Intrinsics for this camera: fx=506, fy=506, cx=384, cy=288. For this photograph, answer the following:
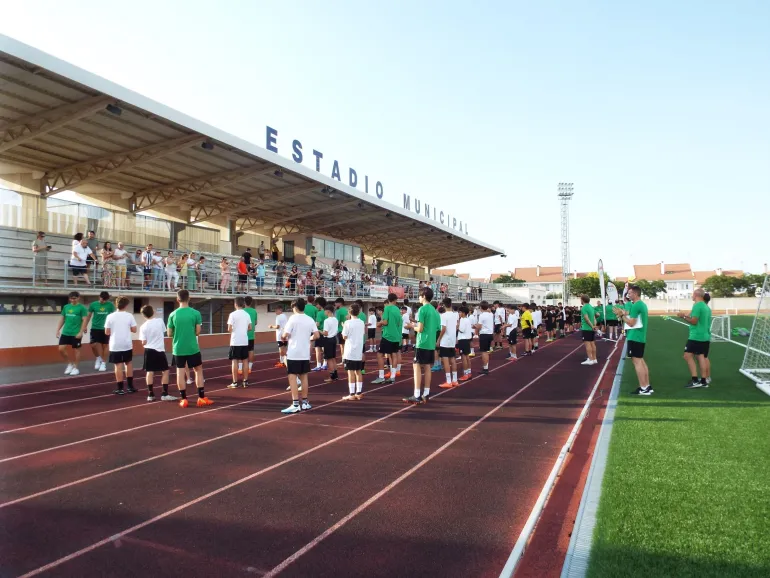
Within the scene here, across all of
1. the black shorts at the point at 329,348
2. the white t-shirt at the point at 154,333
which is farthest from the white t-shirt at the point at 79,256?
the black shorts at the point at 329,348

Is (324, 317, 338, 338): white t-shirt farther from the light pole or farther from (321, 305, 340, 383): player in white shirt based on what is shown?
the light pole

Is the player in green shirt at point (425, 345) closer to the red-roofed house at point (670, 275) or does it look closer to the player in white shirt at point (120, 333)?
the player in white shirt at point (120, 333)

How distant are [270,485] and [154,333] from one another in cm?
525

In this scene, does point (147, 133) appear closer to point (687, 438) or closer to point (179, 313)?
point (179, 313)

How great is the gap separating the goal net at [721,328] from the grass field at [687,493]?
1878 centimetres

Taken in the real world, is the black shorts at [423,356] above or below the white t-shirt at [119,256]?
below

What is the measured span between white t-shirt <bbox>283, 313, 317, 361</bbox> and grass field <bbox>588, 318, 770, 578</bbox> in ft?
15.1

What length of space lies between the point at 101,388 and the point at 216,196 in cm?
1611

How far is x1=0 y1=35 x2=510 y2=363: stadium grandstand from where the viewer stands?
46.7 feet

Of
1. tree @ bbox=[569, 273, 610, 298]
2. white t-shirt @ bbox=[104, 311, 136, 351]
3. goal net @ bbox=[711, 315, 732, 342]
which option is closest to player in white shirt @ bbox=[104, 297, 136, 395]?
white t-shirt @ bbox=[104, 311, 136, 351]

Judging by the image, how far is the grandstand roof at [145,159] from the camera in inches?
539

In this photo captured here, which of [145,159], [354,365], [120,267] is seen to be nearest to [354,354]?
[354,365]

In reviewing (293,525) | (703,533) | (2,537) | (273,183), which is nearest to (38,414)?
(2,537)

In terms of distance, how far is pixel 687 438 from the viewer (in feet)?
19.0
